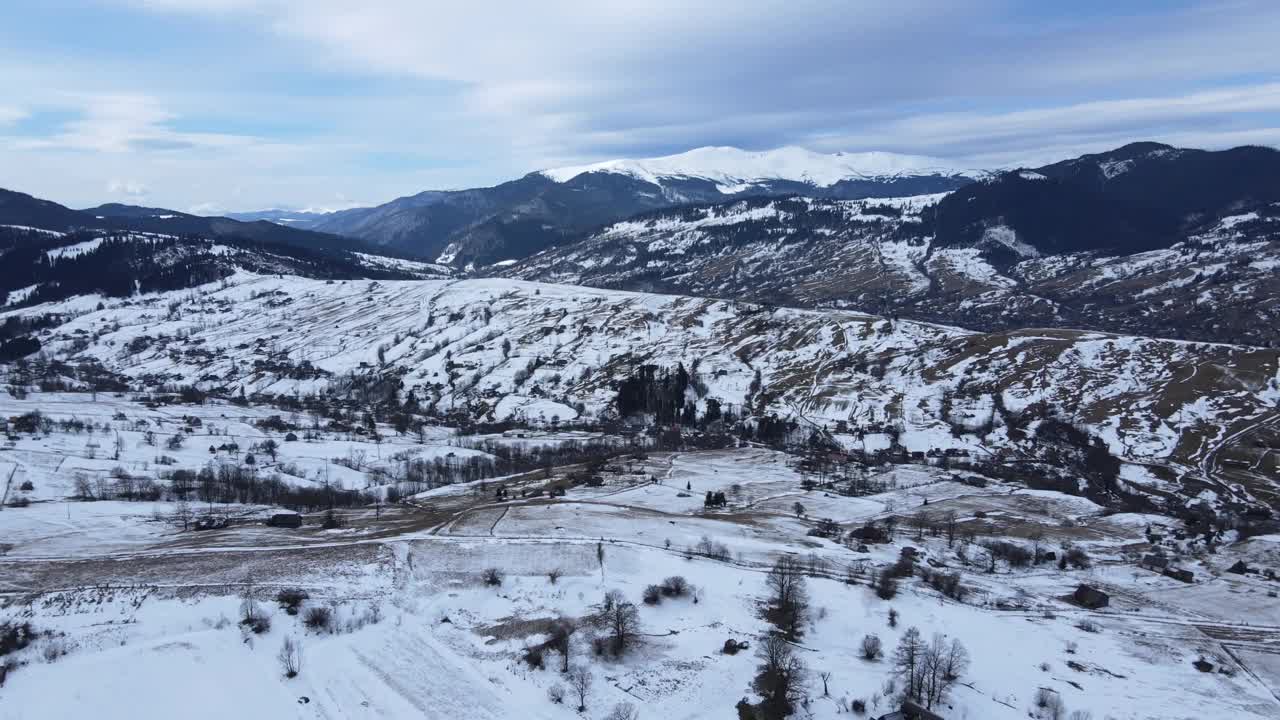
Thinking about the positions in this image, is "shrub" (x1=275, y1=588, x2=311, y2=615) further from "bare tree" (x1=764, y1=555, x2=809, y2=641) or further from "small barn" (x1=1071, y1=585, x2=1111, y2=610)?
"small barn" (x1=1071, y1=585, x2=1111, y2=610)

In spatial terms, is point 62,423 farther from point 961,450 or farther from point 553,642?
point 961,450

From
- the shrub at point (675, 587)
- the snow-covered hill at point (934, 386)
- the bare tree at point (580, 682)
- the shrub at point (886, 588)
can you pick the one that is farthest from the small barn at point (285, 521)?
the snow-covered hill at point (934, 386)

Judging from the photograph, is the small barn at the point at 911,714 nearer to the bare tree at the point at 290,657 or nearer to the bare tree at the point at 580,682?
the bare tree at the point at 580,682

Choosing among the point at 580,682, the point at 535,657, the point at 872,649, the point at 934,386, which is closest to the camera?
the point at 580,682

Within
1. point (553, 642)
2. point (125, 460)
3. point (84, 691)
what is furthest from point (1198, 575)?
point (125, 460)

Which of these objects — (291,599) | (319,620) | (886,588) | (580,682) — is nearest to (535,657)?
(580,682)

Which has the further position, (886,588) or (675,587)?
(886,588)

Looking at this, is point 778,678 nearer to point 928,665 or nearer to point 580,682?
point 928,665
